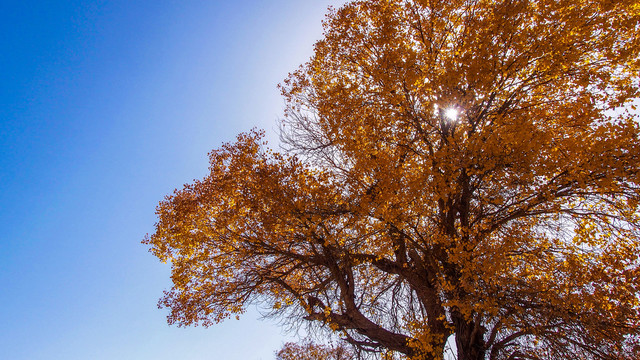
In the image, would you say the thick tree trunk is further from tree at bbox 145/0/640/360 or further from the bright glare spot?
the bright glare spot

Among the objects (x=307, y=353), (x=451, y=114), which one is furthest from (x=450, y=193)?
(x=307, y=353)

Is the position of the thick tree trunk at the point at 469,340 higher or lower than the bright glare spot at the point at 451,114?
lower

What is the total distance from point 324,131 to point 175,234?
543cm

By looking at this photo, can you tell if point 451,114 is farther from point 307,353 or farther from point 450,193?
point 307,353

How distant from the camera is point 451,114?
8680mm

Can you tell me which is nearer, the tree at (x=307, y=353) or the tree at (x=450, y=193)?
the tree at (x=450, y=193)

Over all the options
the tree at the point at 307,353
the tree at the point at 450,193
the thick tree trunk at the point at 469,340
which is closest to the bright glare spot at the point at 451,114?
the tree at the point at 450,193

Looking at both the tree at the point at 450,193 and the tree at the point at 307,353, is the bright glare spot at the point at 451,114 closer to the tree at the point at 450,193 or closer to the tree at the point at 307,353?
the tree at the point at 450,193

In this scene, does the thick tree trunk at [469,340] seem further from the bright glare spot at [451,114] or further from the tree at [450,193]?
the bright glare spot at [451,114]

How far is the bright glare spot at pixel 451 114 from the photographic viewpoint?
851 centimetres

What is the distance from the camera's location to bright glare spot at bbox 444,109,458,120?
27.9 feet

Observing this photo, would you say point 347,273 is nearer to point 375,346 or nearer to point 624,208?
point 375,346

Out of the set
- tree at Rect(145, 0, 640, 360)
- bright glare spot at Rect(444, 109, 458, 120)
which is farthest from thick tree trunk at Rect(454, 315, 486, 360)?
bright glare spot at Rect(444, 109, 458, 120)

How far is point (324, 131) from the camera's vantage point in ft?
33.0
